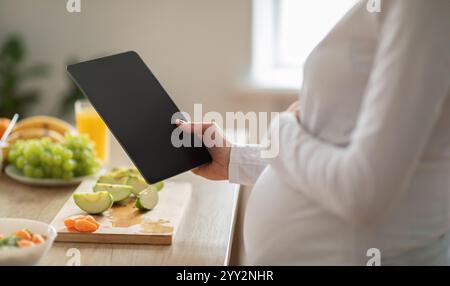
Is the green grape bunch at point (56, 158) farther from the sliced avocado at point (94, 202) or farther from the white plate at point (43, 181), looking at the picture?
the sliced avocado at point (94, 202)

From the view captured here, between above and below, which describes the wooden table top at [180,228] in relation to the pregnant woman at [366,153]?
below

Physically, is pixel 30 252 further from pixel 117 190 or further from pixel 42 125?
pixel 42 125

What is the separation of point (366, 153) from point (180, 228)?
0.55 m

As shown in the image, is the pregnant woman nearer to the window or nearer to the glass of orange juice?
the glass of orange juice

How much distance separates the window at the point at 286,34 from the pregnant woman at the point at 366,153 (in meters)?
1.82

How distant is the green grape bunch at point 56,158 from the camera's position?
1604 mm

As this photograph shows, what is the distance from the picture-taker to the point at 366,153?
91 cm

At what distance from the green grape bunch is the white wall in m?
1.29

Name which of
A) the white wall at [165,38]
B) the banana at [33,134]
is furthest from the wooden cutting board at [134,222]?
the white wall at [165,38]

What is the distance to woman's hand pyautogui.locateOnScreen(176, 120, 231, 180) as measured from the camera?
4.51 ft
